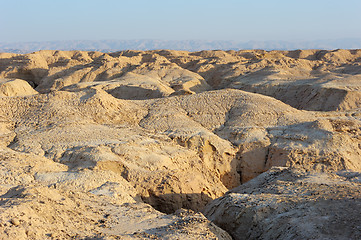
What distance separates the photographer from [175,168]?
8648 mm

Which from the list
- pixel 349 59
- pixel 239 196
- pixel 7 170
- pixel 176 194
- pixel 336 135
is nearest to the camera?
pixel 239 196

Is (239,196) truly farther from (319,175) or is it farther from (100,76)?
(100,76)

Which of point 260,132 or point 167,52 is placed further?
point 167,52

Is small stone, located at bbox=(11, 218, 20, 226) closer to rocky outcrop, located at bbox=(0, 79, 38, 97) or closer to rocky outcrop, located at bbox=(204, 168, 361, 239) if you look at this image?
rocky outcrop, located at bbox=(204, 168, 361, 239)

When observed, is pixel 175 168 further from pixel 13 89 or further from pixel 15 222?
pixel 13 89

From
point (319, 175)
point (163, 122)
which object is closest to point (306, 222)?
point (319, 175)

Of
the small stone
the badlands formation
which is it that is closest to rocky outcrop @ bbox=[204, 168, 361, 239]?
the badlands formation

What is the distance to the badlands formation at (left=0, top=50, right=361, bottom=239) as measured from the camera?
5070mm

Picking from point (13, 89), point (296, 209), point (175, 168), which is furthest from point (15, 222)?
point (13, 89)

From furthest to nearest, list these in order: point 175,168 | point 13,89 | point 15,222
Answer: point 13,89 → point 175,168 → point 15,222

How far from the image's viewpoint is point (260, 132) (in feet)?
34.9

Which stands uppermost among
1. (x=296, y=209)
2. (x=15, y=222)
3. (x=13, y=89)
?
(x=15, y=222)

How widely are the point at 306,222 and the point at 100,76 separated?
20689 millimetres

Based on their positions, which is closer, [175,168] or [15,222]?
[15,222]
